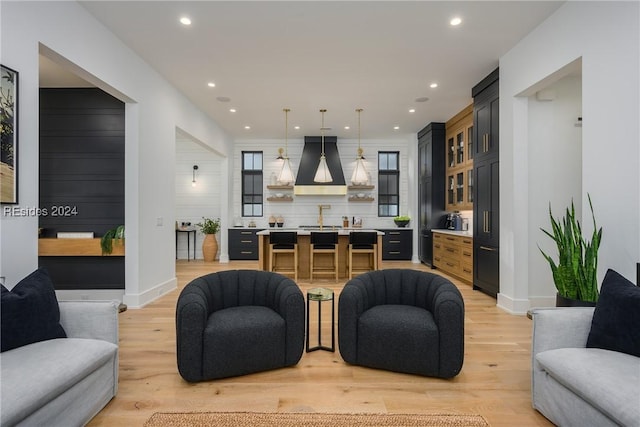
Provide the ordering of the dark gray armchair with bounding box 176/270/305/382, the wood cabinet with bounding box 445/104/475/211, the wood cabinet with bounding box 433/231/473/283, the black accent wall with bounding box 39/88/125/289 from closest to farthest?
the dark gray armchair with bounding box 176/270/305/382 < the black accent wall with bounding box 39/88/125/289 < the wood cabinet with bounding box 433/231/473/283 < the wood cabinet with bounding box 445/104/475/211

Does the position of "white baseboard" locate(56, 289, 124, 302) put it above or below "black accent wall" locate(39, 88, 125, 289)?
below

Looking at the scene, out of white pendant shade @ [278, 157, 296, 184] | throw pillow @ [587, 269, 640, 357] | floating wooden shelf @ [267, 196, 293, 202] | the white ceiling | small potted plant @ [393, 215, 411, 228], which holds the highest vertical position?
the white ceiling

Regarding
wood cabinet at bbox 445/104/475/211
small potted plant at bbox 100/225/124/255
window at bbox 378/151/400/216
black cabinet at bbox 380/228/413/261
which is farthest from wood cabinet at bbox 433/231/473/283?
small potted plant at bbox 100/225/124/255

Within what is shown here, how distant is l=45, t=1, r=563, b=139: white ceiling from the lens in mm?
3039

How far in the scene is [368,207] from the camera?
27.4 ft

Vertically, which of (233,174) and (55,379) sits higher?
(233,174)

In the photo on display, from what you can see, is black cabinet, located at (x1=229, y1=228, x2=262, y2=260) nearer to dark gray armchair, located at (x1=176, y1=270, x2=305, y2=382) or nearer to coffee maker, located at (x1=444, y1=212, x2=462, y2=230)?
coffee maker, located at (x1=444, y1=212, x2=462, y2=230)

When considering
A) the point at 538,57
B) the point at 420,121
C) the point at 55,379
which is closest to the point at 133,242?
the point at 55,379

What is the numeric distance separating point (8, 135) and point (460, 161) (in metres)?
6.23

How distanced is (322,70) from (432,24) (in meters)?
1.50

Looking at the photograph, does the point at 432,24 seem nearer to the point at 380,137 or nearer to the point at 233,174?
the point at 380,137

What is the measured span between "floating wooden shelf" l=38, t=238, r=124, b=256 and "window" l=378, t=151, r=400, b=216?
5.94 meters

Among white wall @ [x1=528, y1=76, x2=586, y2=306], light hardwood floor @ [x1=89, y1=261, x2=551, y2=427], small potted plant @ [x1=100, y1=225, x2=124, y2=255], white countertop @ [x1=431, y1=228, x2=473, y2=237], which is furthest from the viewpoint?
white countertop @ [x1=431, y1=228, x2=473, y2=237]

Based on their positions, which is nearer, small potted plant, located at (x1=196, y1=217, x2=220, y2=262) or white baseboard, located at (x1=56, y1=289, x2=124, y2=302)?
white baseboard, located at (x1=56, y1=289, x2=124, y2=302)
